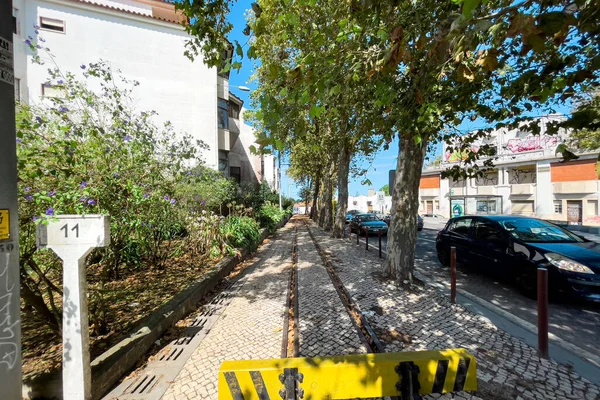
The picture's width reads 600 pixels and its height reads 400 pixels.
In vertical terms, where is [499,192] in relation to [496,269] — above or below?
above

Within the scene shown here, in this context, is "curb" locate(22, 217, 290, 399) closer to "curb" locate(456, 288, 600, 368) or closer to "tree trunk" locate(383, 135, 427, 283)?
"tree trunk" locate(383, 135, 427, 283)

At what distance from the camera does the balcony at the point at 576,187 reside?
23.1 meters

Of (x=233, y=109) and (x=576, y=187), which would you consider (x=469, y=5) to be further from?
(x=576, y=187)

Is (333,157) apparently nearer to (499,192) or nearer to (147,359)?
(147,359)

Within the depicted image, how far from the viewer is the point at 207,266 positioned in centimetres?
666

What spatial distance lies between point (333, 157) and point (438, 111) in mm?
13985

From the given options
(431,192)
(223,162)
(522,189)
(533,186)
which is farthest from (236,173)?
(431,192)

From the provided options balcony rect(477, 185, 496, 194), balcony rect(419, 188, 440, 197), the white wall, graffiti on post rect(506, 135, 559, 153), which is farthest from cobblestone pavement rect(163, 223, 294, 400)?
balcony rect(419, 188, 440, 197)

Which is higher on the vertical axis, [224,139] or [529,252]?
[224,139]

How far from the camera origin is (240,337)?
11.7ft

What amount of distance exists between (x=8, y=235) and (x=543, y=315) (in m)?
5.22

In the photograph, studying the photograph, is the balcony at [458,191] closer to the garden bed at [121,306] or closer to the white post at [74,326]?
the garden bed at [121,306]

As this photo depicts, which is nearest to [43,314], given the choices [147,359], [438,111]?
[147,359]

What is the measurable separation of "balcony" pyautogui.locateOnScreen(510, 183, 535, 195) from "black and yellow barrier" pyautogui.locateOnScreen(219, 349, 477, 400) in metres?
35.2
